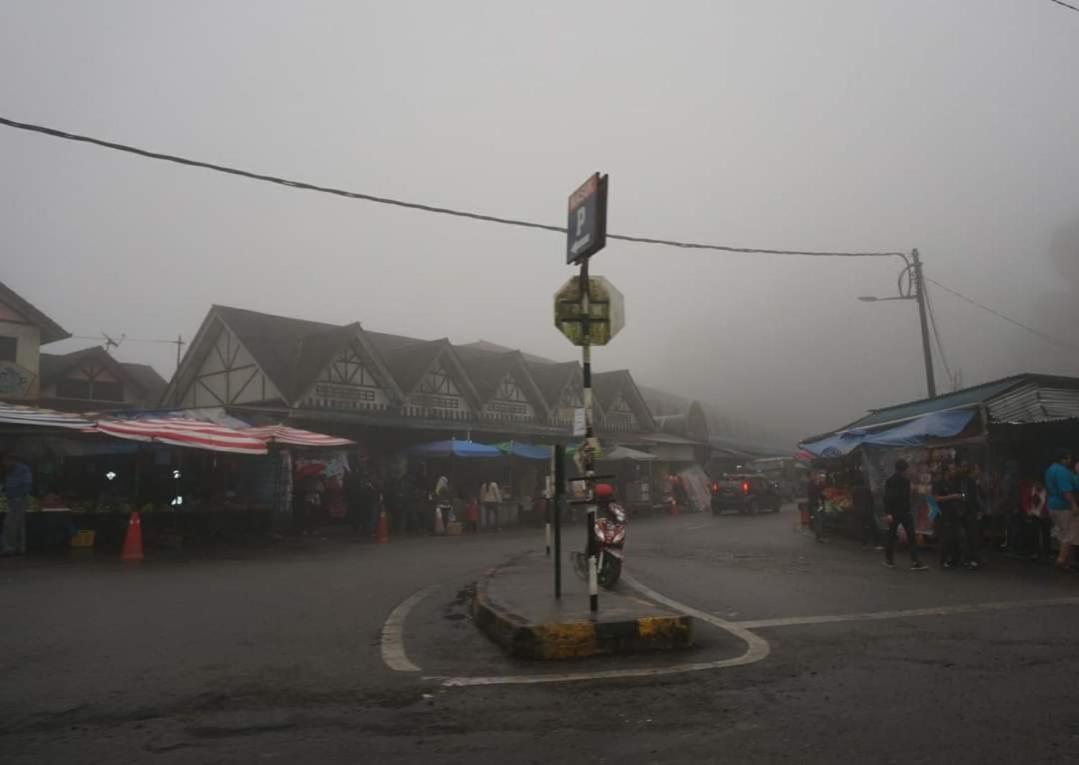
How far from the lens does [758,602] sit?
8.93m

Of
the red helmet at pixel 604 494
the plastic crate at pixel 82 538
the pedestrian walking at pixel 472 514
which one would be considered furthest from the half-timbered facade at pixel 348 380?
the red helmet at pixel 604 494

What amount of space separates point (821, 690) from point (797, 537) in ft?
49.3

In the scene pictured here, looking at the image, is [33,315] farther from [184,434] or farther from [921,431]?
[921,431]

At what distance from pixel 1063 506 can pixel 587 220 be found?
29.9 feet

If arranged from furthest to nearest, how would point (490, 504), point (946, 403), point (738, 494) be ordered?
point (738, 494) → point (490, 504) → point (946, 403)

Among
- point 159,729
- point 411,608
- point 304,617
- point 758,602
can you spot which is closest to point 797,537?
point 758,602

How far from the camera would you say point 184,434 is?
15.7 metres

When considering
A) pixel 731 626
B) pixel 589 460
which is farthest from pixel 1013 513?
pixel 589 460

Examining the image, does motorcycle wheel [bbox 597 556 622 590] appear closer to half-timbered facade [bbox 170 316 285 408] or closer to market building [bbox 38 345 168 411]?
half-timbered facade [bbox 170 316 285 408]

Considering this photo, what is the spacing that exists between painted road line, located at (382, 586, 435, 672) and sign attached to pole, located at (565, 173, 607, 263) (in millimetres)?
4090

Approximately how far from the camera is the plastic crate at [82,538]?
1562cm

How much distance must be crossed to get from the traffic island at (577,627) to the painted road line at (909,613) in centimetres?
115

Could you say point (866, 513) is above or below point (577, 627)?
above

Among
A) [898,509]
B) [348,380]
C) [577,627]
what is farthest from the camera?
[348,380]
